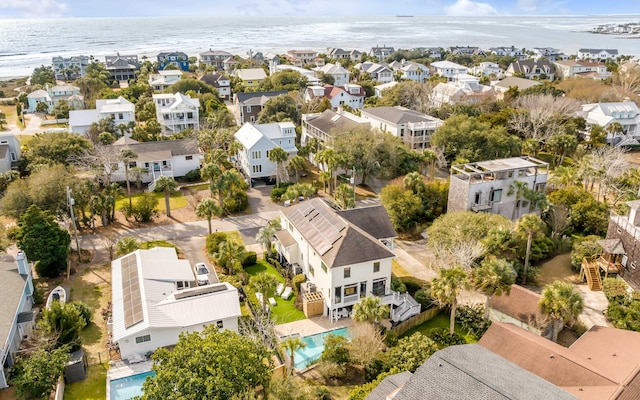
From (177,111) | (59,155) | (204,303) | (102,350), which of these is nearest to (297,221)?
(204,303)

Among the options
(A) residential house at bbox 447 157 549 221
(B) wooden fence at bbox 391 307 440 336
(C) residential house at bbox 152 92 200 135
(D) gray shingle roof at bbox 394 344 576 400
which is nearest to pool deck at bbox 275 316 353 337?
(B) wooden fence at bbox 391 307 440 336

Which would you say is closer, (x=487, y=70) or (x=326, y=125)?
(x=326, y=125)

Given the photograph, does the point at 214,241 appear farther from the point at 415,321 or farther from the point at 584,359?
the point at 584,359

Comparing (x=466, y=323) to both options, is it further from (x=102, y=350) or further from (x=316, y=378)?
(x=102, y=350)

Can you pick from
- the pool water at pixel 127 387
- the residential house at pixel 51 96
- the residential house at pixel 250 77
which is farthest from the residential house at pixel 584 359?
the residential house at pixel 250 77

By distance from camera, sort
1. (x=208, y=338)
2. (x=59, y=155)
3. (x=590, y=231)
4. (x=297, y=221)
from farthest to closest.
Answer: (x=59, y=155)
(x=590, y=231)
(x=297, y=221)
(x=208, y=338)

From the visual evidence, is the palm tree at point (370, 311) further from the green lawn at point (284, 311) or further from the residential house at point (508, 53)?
the residential house at point (508, 53)

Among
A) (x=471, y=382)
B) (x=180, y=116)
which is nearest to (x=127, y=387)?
(x=471, y=382)
